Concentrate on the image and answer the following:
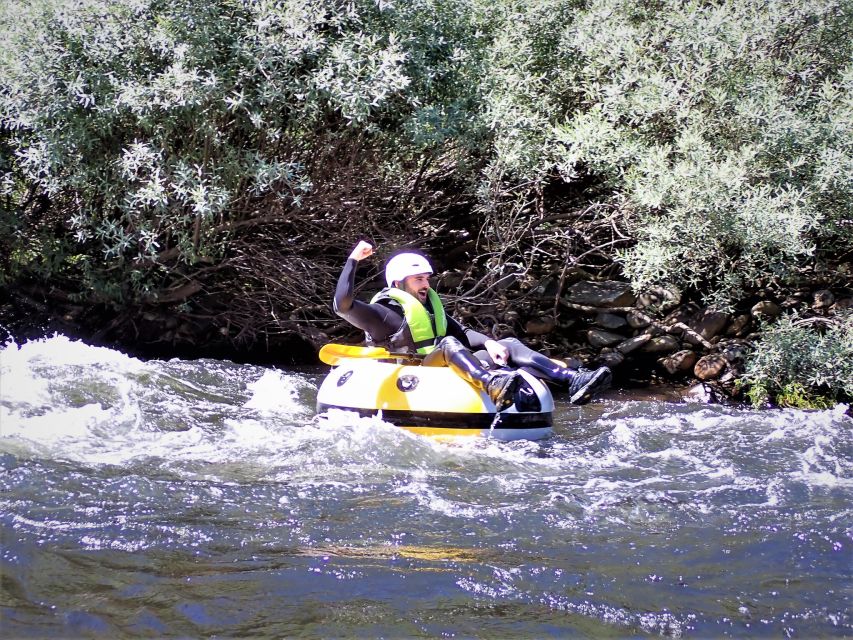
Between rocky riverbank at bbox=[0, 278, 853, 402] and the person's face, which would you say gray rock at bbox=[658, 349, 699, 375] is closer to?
rocky riverbank at bbox=[0, 278, 853, 402]

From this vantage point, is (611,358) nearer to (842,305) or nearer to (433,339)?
(842,305)

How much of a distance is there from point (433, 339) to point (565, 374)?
1.01 m

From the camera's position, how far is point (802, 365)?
7.77m

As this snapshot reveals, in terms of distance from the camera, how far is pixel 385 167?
8797 millimetres

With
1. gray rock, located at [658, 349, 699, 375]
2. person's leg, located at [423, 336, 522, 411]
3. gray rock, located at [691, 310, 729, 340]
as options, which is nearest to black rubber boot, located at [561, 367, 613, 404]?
person's leg, located at [423, 336, 522, 411]

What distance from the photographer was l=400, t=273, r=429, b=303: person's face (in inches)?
247

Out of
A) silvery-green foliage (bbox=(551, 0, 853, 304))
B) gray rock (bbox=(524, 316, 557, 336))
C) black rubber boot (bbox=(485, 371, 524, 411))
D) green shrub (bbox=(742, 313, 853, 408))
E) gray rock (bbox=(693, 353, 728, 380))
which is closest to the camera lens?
black rubber boot (bbox=(485, 371, 524, 411))

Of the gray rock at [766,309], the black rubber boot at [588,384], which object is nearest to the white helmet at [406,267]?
the black rubber boot at [588,384]

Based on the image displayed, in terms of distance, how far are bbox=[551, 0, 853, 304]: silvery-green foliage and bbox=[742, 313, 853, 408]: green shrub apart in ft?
1.95

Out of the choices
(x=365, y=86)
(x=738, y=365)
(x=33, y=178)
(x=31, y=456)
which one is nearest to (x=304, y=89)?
(x=365, y=86)

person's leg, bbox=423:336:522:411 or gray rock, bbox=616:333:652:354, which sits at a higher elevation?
gray rock, bbox=616:333:652:354

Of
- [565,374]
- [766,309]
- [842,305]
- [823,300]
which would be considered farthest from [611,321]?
[565,374]

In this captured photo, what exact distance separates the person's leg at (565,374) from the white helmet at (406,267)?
31.9 inches

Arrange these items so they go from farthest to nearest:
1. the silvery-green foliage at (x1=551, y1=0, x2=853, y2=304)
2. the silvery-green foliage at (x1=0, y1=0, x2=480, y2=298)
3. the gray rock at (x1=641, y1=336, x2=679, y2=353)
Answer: the gray rock at (x1=641, y1=336, x2=679, y2=353) < the silvery-green foliage at (x1=551, y1=0, x2=853, y2=304) < the silvery-green foliage at (x1=0, y1=0, x2=480, y2=298)
